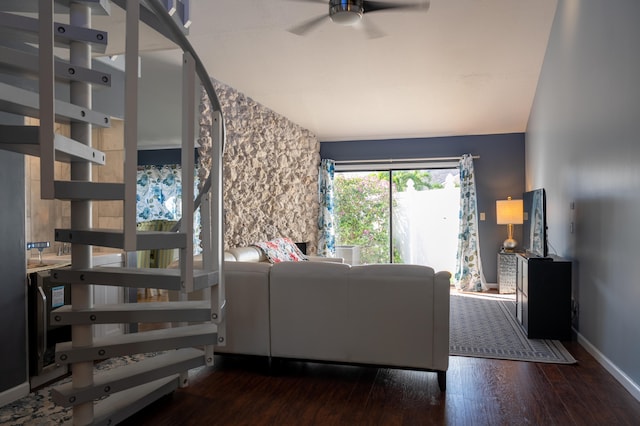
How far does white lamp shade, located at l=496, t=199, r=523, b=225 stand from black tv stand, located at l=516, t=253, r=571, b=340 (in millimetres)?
2316

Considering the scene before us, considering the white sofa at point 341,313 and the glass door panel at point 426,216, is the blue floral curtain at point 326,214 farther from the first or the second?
the white sofa at point 341,313

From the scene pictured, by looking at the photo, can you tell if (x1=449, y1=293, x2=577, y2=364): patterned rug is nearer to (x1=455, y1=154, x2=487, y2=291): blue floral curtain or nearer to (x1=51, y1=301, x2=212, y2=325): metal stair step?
(x1=455, y1=154, x2=487, y2=291): blue floral curtain

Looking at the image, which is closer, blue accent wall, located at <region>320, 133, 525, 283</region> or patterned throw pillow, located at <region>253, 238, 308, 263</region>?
patterned throw pillow, located at <region>253, 238, 308, 263</region>

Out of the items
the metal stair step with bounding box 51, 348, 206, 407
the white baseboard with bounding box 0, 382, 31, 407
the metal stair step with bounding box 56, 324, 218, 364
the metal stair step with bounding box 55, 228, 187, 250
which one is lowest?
the white baseboard with bounding box 0, 382, 31, 407

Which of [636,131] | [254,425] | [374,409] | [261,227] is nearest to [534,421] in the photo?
[374,409]

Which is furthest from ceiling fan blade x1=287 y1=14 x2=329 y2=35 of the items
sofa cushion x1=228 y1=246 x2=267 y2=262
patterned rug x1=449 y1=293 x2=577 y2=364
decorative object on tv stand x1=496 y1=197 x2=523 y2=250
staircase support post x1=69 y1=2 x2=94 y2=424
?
decorative object on tv stand x1=496 y1=197 x2=523 y2=250

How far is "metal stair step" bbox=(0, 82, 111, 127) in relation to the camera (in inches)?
73.8

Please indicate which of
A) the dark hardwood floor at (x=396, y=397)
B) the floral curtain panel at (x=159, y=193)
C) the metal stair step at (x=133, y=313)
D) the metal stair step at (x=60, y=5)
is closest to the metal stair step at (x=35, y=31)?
the metal stair step at (x=60, y=5)

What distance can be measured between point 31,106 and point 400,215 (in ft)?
19.6

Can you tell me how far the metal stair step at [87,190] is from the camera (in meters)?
1.84

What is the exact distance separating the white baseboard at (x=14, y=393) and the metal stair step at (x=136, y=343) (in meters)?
0.84

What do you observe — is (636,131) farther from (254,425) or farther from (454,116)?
(454,116)

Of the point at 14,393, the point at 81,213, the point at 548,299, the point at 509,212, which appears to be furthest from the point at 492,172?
the point at 14,393

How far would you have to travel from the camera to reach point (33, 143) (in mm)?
1804
